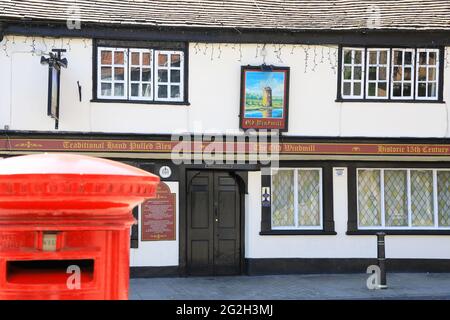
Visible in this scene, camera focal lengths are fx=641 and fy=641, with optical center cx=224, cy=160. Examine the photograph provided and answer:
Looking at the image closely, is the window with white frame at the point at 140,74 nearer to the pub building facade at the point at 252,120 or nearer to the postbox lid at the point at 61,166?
the pub building facade at the point at 252,120

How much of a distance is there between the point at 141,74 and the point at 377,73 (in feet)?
17.6

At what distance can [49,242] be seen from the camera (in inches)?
99.6

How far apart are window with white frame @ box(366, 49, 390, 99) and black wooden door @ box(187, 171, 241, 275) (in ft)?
12.5

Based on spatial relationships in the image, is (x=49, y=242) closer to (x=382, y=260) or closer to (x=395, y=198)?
(x=382, y=260)

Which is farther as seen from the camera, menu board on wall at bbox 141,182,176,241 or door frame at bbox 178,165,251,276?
door frame at bbox 178,165,251,276

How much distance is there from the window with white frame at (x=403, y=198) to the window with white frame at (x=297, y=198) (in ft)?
3.22

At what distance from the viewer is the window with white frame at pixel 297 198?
1456 centimetres

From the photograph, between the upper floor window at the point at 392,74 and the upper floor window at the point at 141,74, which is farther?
the upper floor window at the point at 392,74

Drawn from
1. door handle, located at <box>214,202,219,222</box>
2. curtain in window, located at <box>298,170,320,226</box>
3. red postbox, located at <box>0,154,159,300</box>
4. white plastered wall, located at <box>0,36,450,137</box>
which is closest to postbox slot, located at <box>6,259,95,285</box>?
red postbox, located at <box>0,154,159,300</box>

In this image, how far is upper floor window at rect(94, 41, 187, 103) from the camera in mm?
13828

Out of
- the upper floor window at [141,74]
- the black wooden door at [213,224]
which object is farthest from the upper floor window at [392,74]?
the upper floor window at [141,74]

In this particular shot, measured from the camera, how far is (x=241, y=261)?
14.5 m

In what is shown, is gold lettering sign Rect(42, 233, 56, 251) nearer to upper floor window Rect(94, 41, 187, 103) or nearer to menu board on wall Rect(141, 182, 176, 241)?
menu board on wall Rect(141, 182, 176, 241)

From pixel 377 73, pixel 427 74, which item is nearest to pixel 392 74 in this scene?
pixel 377 73
